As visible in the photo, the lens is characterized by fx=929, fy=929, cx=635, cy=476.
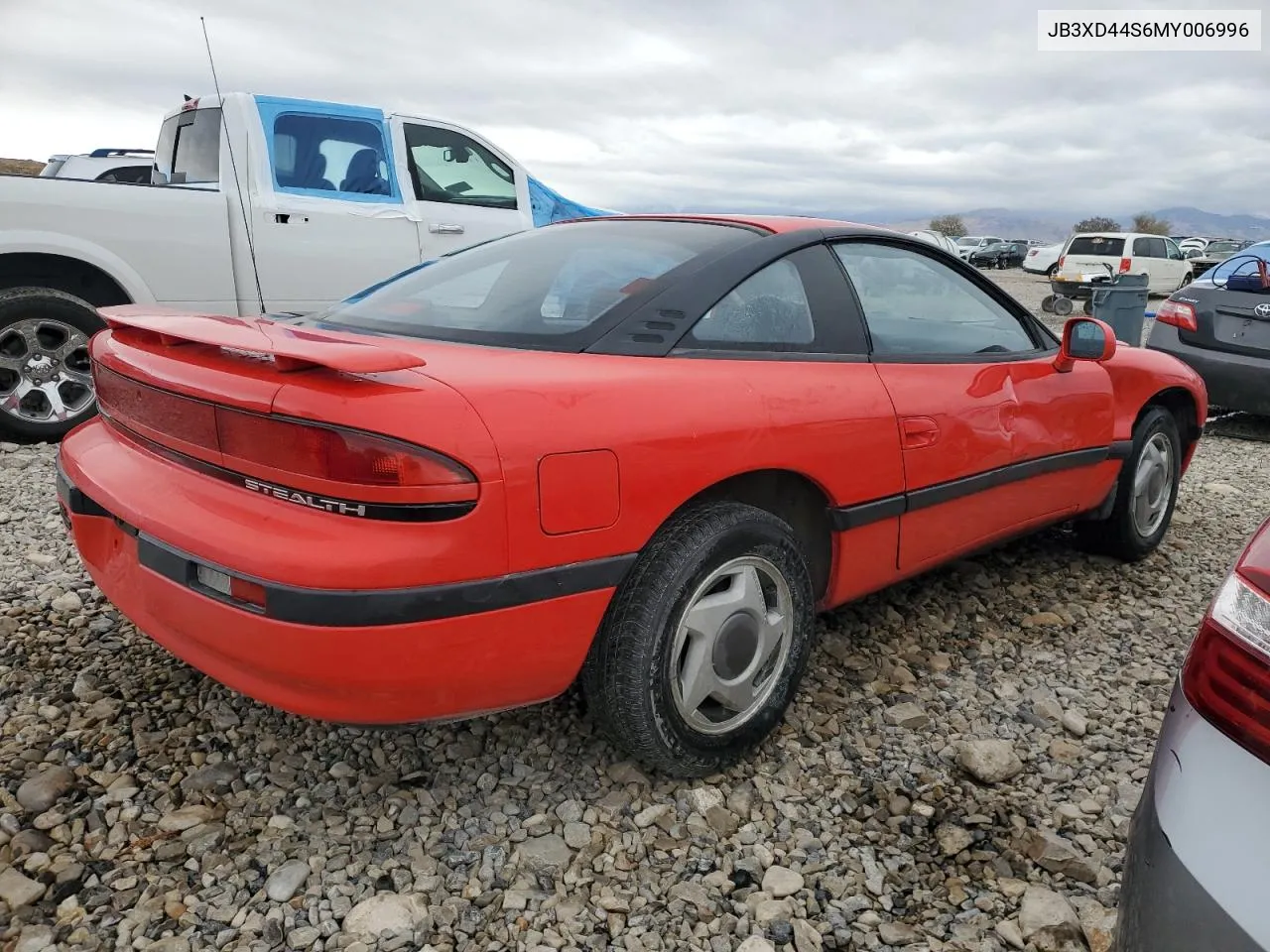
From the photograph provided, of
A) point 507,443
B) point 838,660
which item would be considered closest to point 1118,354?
point 838,660

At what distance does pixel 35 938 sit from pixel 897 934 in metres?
1.66

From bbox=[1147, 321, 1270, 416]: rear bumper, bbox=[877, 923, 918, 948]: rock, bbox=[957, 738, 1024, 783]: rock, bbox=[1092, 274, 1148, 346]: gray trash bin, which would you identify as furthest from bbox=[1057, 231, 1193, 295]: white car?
bbox=[877, 923, 918, 948]: rock

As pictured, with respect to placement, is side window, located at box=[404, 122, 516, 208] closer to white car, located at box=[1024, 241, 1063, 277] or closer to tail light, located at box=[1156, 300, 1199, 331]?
tail light, located at box=[1156, 300, 1199, 331]

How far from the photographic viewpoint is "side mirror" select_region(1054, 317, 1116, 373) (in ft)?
10.5

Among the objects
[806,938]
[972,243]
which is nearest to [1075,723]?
[806,938]

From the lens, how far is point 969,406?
2.81 metres

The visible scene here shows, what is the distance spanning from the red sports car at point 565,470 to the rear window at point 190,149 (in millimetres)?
3628

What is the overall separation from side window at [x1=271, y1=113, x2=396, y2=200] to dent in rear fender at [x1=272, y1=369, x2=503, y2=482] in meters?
4.36

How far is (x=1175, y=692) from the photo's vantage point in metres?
1.38

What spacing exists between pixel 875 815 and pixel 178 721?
181cm

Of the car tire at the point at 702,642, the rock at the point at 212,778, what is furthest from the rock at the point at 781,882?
the rock at the point at 212,778

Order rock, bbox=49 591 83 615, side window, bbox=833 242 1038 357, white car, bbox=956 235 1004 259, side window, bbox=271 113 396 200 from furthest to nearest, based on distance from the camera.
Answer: white car, bbox=956 235 1004 259
side window, bbox=271 113 396 200
rock, bbox=49 591 83 615
side window, bbox=833 242 1038 357

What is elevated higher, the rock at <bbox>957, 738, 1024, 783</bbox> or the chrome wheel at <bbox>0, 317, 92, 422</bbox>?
the chrome wheel at <bbox>0, 317, 92, 422</bbox>

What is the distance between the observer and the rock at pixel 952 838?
2.09 m
